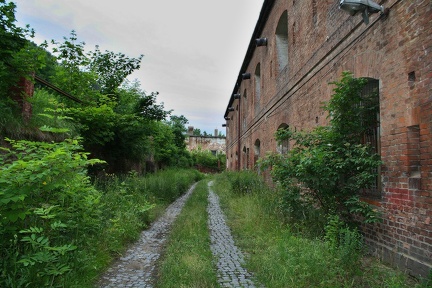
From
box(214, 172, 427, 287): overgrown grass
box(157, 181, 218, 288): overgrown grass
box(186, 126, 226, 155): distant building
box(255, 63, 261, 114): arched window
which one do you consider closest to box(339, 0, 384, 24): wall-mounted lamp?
box(214, 172, 427, 287): overgrown grass

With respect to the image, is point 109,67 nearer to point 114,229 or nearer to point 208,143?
point 114,229

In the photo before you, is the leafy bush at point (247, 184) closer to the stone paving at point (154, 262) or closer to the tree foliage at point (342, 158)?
the stone paving at point (154, 262)

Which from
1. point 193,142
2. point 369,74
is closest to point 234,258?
point 369,74

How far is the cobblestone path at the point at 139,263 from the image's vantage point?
3910mm

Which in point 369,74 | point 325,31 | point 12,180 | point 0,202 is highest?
point 325,31

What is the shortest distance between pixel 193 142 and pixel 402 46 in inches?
1891

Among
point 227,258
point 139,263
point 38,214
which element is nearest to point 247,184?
point 227,258

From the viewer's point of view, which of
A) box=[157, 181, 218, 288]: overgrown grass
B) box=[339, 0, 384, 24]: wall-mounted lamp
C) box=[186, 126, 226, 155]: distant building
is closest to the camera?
box=[157, 181, 218, 288]: overgrown grass

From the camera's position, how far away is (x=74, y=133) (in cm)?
779

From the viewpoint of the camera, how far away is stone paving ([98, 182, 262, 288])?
3.90m

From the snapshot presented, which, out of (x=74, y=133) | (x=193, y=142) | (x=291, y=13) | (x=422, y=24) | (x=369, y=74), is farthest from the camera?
(x=193, y=142)

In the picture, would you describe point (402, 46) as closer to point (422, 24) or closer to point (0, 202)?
point (422, 24)

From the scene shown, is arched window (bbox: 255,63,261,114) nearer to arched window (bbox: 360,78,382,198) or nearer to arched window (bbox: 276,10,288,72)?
arched window (bbox: 276,10,288,72)

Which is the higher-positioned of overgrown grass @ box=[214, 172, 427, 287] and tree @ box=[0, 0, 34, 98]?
tree @ box=[0, 0, 34, 98]
